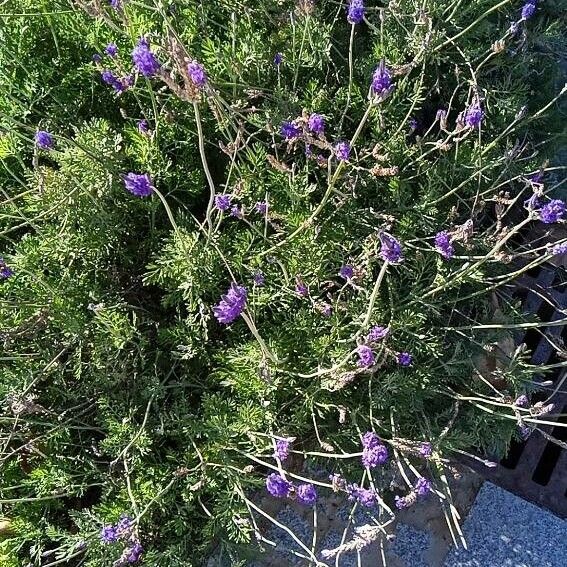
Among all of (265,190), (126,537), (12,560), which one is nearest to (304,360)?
(265,190)

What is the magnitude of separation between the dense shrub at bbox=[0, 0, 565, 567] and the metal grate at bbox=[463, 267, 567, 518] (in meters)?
0.36

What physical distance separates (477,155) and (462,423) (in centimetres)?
72

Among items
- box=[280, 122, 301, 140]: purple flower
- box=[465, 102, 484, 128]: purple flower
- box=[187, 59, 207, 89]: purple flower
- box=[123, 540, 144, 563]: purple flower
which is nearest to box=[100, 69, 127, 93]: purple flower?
box=[280, 122, 301, 140]: purple flower

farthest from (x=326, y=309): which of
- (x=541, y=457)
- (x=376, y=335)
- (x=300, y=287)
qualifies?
(x=541, y=457)

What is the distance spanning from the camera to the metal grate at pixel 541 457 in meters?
2.21

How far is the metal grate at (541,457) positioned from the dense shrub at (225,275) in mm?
358

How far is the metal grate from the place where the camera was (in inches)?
87.1

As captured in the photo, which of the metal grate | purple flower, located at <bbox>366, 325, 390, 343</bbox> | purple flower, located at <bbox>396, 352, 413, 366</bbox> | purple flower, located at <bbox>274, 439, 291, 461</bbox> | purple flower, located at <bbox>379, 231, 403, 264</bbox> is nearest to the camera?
purple flower, located at <bbox>379, 231, 403, 264</bbox>

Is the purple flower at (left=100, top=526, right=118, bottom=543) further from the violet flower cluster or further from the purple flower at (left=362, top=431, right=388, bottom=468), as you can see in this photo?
the purple flower at (left=362, top=431, right=388, bottom=468)

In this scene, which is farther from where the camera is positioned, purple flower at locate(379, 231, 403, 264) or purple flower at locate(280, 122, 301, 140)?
purple flower at locate(280, 122, 301, 140)

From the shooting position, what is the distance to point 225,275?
1.82m

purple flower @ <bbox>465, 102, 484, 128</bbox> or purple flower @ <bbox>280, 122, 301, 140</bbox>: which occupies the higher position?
purple flower @ <bbox>465, 102, 484, 128</bbox>

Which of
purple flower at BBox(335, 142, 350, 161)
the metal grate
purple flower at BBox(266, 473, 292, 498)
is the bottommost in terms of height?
the metal grate

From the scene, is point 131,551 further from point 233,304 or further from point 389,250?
point 389,250
